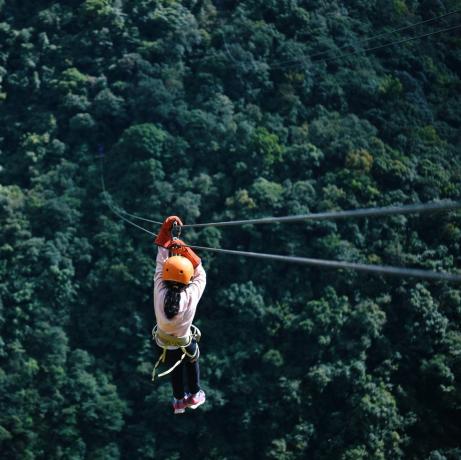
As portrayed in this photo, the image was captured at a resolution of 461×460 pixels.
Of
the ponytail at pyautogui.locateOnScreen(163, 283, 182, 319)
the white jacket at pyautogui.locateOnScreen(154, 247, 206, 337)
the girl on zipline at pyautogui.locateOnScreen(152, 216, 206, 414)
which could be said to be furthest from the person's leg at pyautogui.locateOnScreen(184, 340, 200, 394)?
the ponytail at pyautogui.locateOnScreen(163, 283, 182, 319)

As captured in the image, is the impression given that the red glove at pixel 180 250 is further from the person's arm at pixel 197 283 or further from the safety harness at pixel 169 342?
the safety harness at pixel 169 342

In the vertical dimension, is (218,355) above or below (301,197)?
below

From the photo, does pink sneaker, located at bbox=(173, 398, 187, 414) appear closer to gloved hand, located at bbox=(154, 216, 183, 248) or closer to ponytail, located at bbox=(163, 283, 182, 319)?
ponytail, located at bbox=(163, 283, 182, 319)

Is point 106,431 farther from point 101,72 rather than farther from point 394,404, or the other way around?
point 101,72

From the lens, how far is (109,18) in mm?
40938

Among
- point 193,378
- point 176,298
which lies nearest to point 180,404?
point 193,378

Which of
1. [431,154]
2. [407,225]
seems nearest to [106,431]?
[407,225]

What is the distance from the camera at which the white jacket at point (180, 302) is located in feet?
27.9

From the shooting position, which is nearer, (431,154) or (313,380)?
(313,380)

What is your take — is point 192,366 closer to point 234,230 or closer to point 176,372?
point 176,372

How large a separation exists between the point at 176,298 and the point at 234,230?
1097 inches

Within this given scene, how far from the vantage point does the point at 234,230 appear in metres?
36.2

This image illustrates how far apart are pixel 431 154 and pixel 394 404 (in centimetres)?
961

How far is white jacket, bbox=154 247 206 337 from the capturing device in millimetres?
8492
